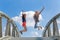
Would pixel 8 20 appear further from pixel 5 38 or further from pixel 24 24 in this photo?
pixel 5 38

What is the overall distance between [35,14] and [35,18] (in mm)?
782

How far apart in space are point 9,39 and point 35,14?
10.0 metres

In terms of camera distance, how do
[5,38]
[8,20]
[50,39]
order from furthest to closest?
[8,20], [5,38], [50,39]

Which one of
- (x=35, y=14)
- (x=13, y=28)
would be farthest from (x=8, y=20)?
(x=35, y=14)

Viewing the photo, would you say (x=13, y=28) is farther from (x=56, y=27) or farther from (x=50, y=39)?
(x=50, y=39)

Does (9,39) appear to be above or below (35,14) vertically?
below

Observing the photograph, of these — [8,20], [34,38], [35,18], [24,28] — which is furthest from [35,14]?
Answer: [34,38]

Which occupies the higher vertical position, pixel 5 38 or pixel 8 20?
pixel 8 20

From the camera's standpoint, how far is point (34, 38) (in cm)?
2284

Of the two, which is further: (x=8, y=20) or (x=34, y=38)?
(x=8, y=20)

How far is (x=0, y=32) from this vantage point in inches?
1040

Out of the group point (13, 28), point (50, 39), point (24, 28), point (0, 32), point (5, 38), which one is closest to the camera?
point (50, 39)

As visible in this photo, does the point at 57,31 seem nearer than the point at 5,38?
No

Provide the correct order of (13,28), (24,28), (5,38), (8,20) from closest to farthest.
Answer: (5,38)
(24,28)
(8,20)
(13,28)
